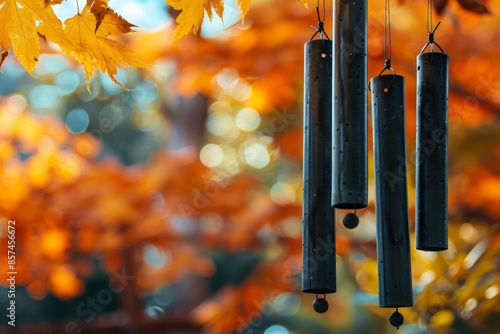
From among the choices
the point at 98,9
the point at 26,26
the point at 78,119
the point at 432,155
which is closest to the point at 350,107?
the point at 432,155

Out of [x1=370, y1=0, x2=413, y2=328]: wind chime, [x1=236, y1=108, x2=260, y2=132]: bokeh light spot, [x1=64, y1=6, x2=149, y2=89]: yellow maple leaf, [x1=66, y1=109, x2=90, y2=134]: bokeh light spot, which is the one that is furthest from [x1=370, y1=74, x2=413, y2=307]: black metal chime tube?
[x1=66, y1=109, x2=90, y2=134]: bokeh light spot

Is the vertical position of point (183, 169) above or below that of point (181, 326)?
above

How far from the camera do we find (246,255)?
385 inches

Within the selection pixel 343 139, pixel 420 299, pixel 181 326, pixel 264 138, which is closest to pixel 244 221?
pixel 181 326

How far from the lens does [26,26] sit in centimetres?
219

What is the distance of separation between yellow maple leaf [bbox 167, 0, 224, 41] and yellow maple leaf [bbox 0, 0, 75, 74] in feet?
1.12

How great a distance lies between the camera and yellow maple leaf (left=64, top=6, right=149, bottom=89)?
2234 millimetres

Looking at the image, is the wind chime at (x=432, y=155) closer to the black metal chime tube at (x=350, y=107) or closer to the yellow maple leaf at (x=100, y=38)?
the black metal chime tube at (x=350, y=107)

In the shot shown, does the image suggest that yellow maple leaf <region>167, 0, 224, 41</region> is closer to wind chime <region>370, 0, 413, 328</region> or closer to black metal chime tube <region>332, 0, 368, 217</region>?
black metal chime tube <region>332, 0, 368, 217</region>

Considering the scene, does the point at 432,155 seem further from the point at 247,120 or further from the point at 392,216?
the point at 247,120

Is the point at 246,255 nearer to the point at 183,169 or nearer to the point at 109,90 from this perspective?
the point at 109,90

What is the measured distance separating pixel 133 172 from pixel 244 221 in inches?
37.6

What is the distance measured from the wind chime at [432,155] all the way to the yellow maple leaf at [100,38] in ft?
2.78

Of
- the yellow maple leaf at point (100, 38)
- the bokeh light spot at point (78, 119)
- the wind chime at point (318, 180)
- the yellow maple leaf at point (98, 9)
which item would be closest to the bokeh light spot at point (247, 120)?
the bokeh light spot at point (78, 119)
